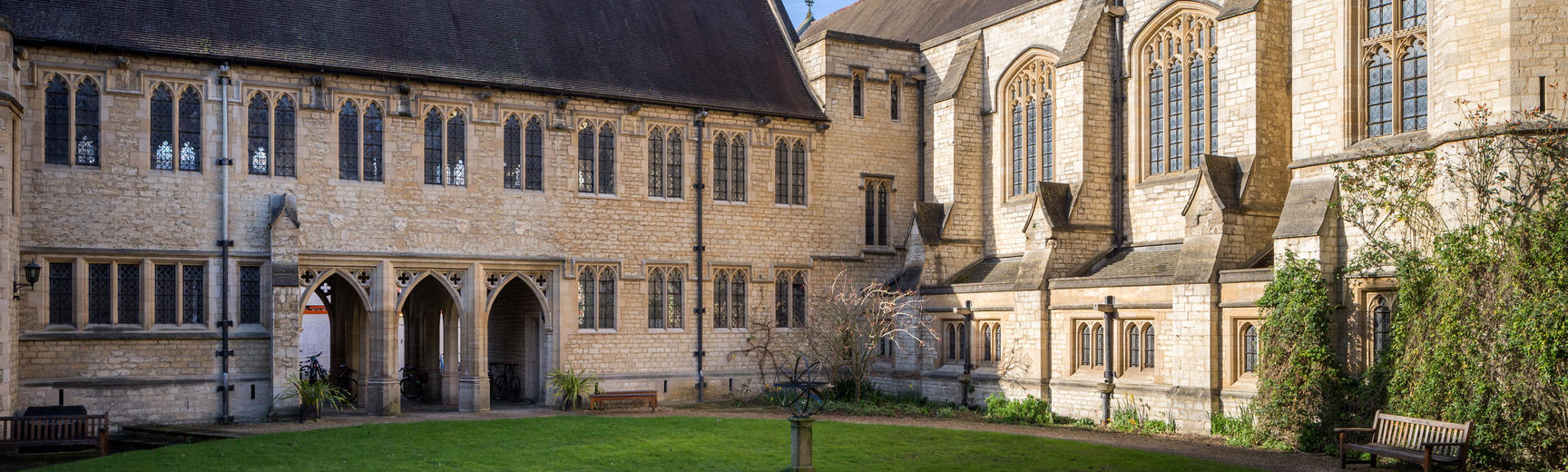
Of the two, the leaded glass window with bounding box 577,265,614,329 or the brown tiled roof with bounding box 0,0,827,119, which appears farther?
the leaded glass window with bounding box 577,265,614,329

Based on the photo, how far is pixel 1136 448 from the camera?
1762cm

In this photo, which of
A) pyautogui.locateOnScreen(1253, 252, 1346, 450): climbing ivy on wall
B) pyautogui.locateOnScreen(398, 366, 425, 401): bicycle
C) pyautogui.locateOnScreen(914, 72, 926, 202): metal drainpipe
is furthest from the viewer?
pyautogui.locateOnScreen(914, 72, 926, 202): metal drainpipe

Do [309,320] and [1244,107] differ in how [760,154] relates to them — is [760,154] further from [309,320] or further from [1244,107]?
[309,320]

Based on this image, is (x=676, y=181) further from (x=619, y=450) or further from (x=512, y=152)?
(x=619, y=450)

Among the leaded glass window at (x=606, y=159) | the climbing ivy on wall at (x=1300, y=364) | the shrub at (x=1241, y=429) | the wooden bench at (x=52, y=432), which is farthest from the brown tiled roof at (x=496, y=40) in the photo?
the climbing ivy on wall at (x=1300, y=364)

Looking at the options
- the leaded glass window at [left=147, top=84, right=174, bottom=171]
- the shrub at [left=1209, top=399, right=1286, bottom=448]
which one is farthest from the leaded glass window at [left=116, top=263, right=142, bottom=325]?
the shrub at [left=1209, top=399, right=1286, bottom=448]

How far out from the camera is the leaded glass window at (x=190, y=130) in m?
21.4

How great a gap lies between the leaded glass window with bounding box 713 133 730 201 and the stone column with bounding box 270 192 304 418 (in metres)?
8.55

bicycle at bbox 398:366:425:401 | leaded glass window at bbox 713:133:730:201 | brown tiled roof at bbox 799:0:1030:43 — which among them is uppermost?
brown tiled roof at bbox 799:0:1030:43

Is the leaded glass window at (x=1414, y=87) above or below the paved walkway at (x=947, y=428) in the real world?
above

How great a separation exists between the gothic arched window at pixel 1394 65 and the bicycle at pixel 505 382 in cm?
1707

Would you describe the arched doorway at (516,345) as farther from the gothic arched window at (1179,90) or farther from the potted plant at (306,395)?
the gothic arched window at (1179,90)

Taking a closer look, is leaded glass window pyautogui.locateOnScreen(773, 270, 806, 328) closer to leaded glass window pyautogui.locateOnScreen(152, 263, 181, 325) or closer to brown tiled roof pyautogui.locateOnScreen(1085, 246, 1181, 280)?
brown tiled roof pyautogui.locateOnScreen(1085, 246, 1181, 280)

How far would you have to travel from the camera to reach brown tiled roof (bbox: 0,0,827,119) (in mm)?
21141
